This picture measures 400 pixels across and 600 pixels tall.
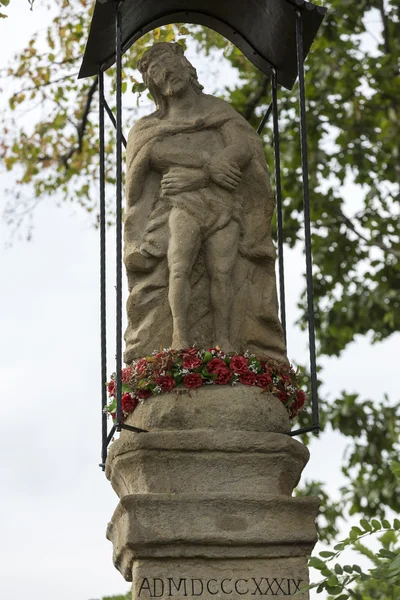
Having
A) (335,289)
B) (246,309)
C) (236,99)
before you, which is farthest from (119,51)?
(335,289)

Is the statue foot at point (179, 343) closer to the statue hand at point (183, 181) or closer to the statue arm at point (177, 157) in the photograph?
the statue hand at point (183, 181)

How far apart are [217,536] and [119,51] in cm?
293

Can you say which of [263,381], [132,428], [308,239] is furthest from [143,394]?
[308,239]

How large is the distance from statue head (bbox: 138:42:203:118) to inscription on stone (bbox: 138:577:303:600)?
9.95 feet

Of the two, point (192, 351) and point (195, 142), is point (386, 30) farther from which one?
point (192, 351)

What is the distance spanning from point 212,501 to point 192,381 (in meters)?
0.72

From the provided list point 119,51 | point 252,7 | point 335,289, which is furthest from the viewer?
point 335,289

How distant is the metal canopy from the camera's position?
29.5ft

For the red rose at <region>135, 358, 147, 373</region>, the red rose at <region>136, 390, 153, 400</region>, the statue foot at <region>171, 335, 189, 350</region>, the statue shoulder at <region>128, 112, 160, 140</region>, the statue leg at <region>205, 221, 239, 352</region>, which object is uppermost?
the statue shoulder at <region>128, 112, 160, 140</region>

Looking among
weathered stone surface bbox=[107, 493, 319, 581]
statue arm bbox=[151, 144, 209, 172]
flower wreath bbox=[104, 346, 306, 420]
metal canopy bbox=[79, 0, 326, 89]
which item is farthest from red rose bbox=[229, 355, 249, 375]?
metal canopy bbox=[79, 0, 326, 89]

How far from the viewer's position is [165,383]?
26.8ft

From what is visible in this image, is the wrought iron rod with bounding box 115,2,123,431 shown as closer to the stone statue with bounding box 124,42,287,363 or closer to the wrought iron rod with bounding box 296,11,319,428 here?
the stone statue with bounding box 124,42,287,363

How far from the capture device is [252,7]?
9.29 meters

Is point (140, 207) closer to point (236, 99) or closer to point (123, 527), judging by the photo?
point (123, 527)
